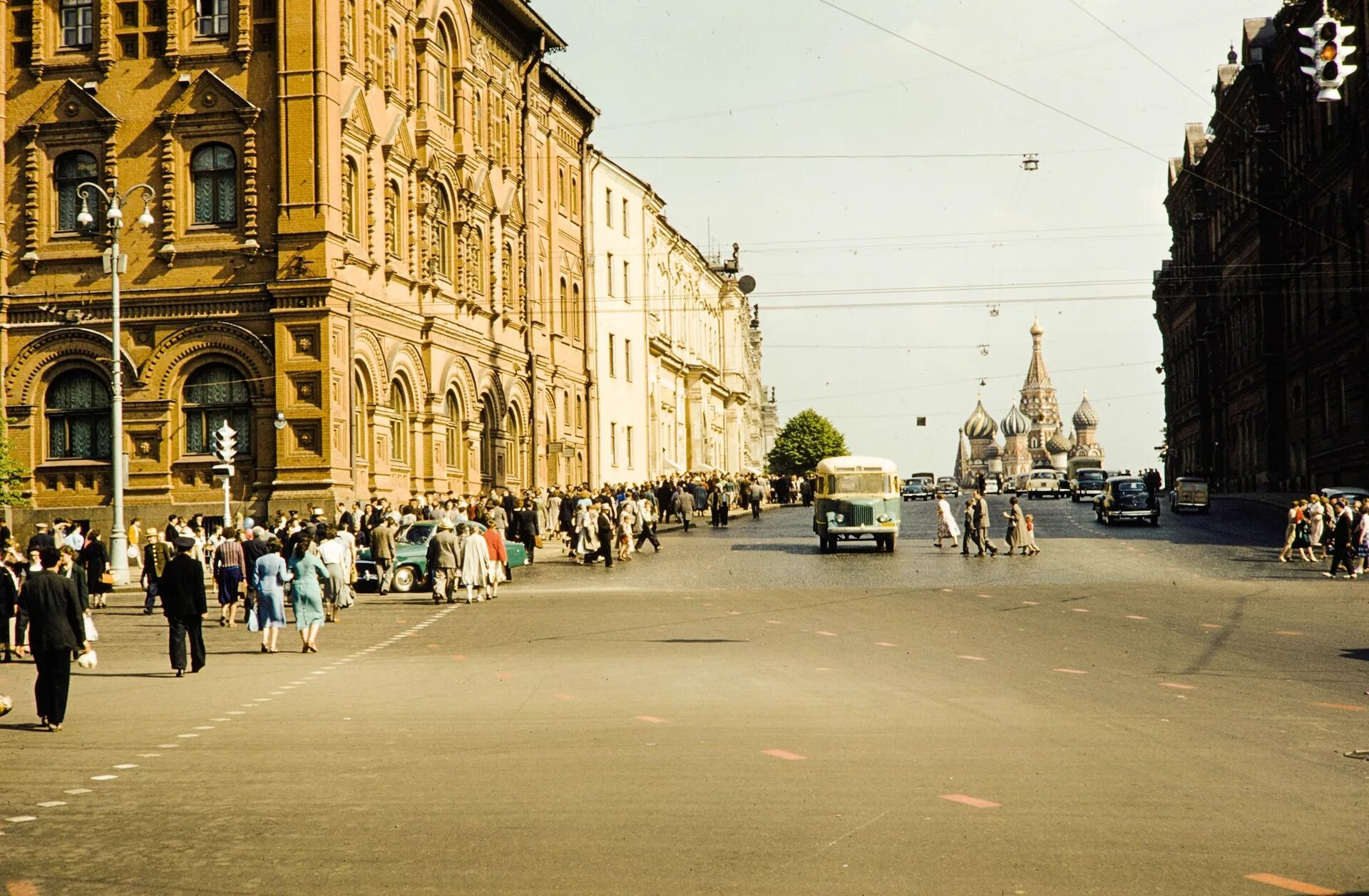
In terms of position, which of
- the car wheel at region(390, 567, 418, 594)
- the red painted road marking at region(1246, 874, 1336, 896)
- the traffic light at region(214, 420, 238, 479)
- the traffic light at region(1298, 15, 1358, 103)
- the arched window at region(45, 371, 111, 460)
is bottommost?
the red painted road marking at region(1246, 874, 1336, 896)

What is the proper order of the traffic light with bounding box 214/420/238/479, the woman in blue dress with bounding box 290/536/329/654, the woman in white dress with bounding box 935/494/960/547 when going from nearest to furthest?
the woman in blue dress with bounding box 290/536/329/654 < the traffic light with bounding box 214/420/238/479 < the woman in white dress with bounding box 935/494/960/547

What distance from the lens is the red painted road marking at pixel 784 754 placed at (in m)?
11.9

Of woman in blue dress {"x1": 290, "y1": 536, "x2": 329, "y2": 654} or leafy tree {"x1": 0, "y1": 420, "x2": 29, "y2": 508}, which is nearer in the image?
woman in blue dress {"x1": 290, "y1": 536, "x2": 329, "y2": 654}

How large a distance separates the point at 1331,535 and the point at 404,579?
78.1ft

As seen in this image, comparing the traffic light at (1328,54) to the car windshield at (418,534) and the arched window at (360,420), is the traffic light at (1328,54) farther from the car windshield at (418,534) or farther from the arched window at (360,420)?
the arched window at (360,420)

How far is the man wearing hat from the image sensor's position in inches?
1214

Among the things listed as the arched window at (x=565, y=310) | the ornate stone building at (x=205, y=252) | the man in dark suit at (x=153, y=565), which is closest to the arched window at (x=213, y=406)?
the ornate stone building at (x=205, y=252)

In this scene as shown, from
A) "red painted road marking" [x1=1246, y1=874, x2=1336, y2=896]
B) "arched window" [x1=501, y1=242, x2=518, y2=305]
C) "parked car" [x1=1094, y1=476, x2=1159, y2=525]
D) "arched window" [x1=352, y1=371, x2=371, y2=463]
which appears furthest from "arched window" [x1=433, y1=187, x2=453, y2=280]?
"red painted road marking" [x1=1246, y1=874, x2=1336, y2=896]

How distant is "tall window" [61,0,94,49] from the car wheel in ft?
60.1

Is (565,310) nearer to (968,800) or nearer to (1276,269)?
(1276,269)

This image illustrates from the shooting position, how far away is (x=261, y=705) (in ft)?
52.6

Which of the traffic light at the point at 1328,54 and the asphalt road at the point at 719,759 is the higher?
the traffic light at the point at 1328,54

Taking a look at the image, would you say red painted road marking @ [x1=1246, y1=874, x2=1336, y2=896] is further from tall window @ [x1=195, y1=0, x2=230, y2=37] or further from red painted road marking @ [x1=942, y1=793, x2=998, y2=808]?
tall window @ [x1=195, y1=0, x2=230, y2=37]

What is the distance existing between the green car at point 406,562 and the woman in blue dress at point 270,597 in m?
9.02
